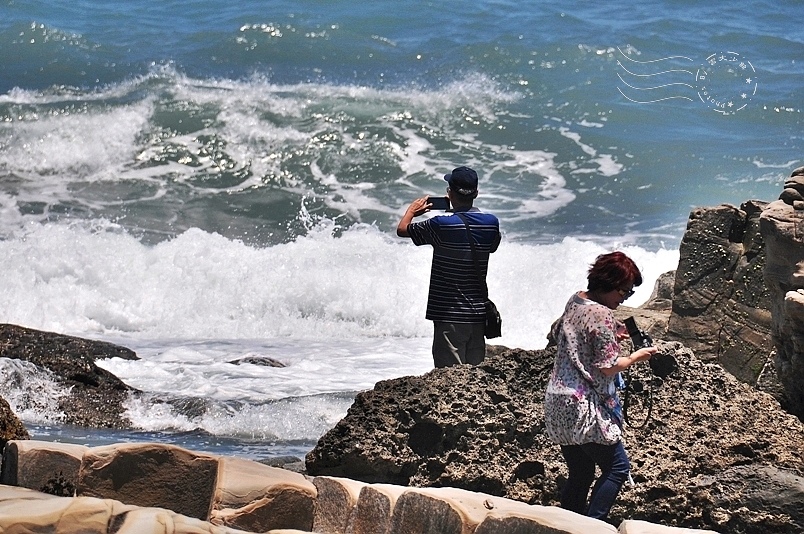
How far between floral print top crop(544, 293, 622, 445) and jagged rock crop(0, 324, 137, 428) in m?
4.31

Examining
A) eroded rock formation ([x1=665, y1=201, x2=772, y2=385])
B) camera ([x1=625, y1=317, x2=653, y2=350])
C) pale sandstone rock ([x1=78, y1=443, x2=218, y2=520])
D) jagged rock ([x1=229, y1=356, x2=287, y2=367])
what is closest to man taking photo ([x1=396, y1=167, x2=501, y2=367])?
camera ([x1=625, y1=317, x2=653, y2=350])

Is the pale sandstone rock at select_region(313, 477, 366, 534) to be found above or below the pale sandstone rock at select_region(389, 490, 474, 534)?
below

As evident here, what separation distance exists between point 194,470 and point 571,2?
21.9 metres

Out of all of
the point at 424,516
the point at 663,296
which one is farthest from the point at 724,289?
the point at 424,516

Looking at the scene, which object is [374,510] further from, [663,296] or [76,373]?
[663,296]

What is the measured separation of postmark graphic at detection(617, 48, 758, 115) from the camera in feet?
69.5

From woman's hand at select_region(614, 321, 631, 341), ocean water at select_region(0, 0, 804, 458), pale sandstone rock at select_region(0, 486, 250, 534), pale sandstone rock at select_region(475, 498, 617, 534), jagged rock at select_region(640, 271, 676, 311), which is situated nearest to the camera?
pale sandstone rock at select_region(0, 486, 250, 534)

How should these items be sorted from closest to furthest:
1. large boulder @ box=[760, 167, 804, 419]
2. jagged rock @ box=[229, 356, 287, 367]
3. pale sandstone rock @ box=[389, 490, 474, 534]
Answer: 1. pale sandstone rock @ box=[389, 490, 474, 534]
2. large boulder @ box=[760, 167, 804, 419]
3. jagged rock @ box=[229, 356, 287, 367]

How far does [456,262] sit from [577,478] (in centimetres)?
159

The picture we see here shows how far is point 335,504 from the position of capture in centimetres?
456

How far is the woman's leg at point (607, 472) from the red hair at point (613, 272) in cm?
60

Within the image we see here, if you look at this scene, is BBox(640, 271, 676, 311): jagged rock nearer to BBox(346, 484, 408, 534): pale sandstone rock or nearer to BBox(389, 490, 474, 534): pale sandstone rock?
BBox(346, 484, 408, 534): pale sandstone rock

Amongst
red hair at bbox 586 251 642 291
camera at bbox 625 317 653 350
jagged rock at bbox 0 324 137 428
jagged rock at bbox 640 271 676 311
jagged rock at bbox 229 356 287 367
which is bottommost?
jagged rock at bbox 229 356 287 367

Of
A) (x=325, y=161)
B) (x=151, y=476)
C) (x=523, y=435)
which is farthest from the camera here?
(x=325, y=161)
